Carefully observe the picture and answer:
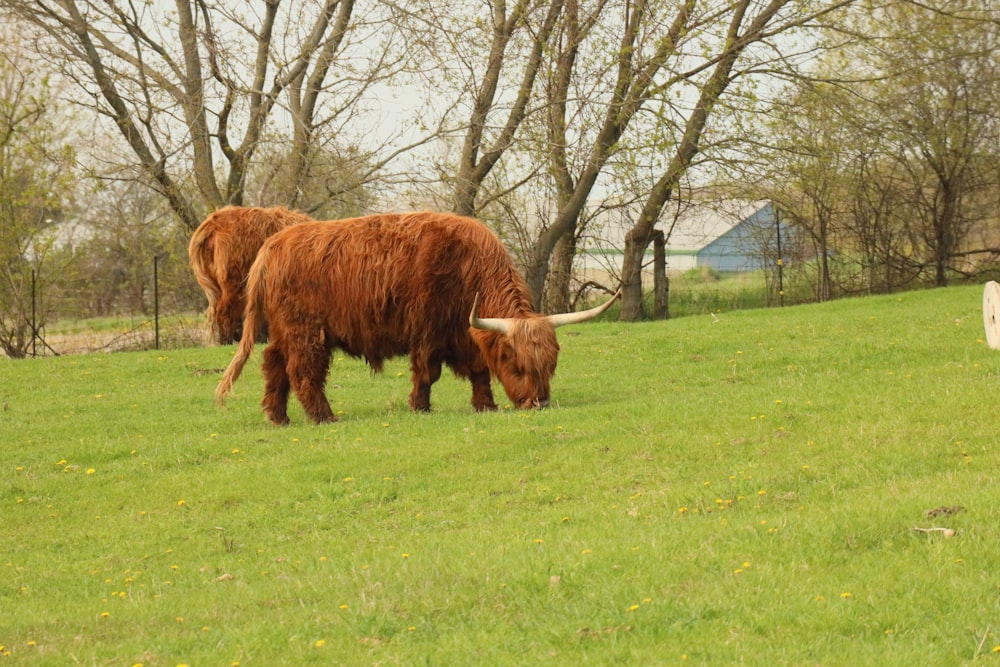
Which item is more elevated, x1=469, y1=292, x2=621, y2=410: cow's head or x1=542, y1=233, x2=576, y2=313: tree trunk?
x1=542, y1=233, x2=576, y2=313: tree trunk

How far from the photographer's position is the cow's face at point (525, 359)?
39.1 feet

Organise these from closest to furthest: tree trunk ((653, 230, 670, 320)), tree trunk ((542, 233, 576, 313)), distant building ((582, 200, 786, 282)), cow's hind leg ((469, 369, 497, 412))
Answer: cow's hind leg ((469, 369, 497, 412)) < distant building ((582, 200, 786, 282)) < tree trunk ((653, 230, 670, 320)) < tree trunk ((542, 233, 576, 313))

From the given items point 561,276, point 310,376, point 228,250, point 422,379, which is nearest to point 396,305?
point 422,379

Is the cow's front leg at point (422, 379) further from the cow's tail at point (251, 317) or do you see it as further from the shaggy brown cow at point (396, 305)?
the cow's tail at point (251, 317)

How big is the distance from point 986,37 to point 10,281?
2124 cm

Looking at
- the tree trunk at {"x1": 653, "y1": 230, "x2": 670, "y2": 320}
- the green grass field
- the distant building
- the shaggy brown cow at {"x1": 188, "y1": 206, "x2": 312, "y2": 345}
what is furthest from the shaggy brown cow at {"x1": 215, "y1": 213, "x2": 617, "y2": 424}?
the distant building

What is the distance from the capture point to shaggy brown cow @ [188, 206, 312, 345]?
15539 millimetres

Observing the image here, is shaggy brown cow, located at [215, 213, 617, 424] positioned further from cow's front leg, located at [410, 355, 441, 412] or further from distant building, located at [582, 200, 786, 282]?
distant building, located at [582, 200, 786, 282]

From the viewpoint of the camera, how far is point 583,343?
61.9ft

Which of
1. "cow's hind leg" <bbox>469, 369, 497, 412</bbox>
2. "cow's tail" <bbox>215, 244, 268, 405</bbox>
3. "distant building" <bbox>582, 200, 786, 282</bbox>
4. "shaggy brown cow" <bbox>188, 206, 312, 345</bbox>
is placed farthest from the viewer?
"distant building" <bbox>582, 200, 786, 282</bbox>

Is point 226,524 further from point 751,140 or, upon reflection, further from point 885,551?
point 751,140

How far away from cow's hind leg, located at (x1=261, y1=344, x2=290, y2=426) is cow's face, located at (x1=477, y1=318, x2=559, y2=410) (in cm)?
216

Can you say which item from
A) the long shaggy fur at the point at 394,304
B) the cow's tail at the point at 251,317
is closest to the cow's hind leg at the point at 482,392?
the long shaggy fur at the point at 394,304

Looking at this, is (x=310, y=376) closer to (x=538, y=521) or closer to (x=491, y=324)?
(x=491, y=324)
